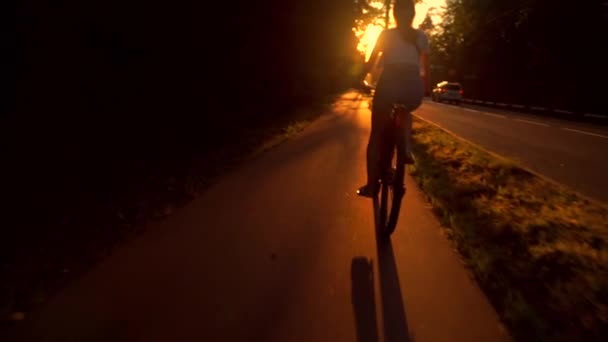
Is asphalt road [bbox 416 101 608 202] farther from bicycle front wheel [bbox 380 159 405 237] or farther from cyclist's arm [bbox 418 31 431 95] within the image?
bicycle front wheel [bbox 380 159 405 237]

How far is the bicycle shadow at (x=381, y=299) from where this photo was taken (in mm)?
2824

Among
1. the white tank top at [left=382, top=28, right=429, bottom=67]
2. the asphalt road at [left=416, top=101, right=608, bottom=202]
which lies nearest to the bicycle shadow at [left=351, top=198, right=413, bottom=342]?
the white tank top at [left=382, top=28, right=429, bottom=67]

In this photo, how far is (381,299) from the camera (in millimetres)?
3266

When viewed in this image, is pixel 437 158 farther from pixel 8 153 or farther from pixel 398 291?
pixel 8 153

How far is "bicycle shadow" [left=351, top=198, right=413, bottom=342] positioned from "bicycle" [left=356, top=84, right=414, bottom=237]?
299 millimetres

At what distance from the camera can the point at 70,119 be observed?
6820 mm

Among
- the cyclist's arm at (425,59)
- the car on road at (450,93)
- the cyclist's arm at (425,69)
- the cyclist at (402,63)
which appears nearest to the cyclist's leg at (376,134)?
the cyclist at (402,63)

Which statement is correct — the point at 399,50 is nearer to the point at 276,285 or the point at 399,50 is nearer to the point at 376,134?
the point at 376,134


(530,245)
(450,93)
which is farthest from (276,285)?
(450,93)

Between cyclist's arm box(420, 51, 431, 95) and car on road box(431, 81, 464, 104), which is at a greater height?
cyclist's arm box(420, 51, 431, 95)

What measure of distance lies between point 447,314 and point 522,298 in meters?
0.52

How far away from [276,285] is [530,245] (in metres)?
2.15

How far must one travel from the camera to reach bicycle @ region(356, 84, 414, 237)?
14.3 feet

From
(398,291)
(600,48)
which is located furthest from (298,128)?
(600,48)
